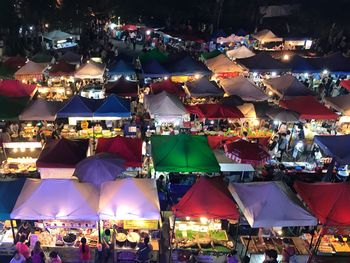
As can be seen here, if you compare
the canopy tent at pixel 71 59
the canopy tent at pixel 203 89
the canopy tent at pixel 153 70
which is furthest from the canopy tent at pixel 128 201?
the canopy tent at pixel 71 59

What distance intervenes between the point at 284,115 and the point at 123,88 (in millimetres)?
7443

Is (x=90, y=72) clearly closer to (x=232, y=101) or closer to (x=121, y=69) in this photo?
(x=121, y=69)

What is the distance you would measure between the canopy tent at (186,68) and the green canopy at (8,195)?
40.7 feet

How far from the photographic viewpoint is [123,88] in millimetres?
16641

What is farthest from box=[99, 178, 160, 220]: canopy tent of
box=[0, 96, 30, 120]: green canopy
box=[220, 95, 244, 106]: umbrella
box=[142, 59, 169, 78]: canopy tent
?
box=[142, 59, 169, 78]: canopy tent

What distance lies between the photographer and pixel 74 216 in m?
8.48

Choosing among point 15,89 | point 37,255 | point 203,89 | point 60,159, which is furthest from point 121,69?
point 37,255

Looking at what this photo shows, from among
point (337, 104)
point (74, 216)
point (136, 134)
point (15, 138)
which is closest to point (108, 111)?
point (136, 134)

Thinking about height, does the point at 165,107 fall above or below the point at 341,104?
below

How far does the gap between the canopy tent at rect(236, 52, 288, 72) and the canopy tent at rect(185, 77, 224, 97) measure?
4.35m

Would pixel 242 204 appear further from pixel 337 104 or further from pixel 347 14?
pixel 347 14

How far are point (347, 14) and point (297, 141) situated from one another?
28.6m

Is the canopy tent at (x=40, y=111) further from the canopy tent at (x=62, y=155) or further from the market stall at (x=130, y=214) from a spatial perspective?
the market stall at (x=130, y=214)

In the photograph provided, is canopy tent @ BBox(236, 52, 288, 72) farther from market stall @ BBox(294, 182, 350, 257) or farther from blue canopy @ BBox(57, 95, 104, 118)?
market stall @ BBox(294, 182, 350, 257)
